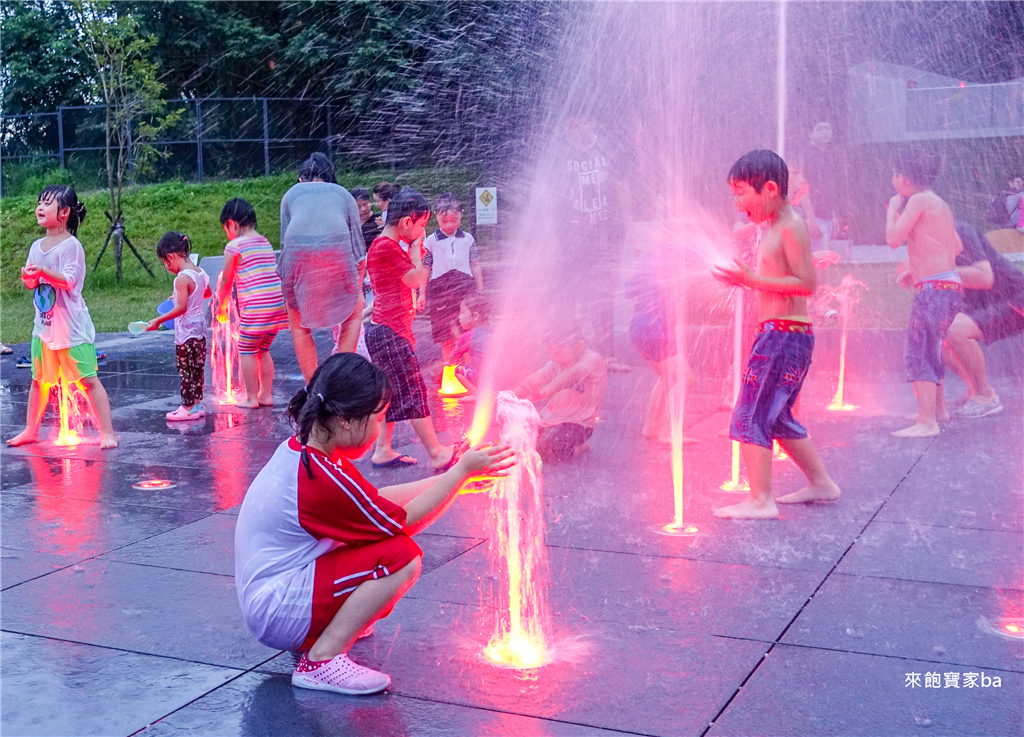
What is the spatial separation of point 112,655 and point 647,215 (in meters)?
9.93

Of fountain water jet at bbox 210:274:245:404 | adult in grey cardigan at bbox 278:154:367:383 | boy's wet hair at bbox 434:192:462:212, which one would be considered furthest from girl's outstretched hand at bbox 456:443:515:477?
boy's wet hair at bbox 434:192:462:212

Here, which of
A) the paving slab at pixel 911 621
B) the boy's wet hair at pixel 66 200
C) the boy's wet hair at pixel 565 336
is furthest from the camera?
the boy's wet hair at pixel 66 200

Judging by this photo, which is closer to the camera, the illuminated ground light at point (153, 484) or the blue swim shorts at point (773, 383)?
the blue swim shorts at point (773, 383)

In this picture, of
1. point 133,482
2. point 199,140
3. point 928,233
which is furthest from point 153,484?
point 199,140

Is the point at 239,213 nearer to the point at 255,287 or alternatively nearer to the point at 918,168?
the point at 255,287

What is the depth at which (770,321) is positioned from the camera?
5375mm

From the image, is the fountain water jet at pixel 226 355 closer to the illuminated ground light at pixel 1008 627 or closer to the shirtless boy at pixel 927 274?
the shirtless boy at pixel 927 274

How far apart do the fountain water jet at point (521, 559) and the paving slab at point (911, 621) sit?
898 millimetres

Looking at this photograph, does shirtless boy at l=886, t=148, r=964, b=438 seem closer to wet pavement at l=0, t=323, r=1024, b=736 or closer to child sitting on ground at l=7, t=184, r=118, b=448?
wet pavement at l=0, t=323, r=1024, b=736

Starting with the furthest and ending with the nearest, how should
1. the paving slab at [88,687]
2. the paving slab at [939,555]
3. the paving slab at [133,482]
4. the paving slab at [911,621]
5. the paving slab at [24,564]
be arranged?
the paving slab at [133,482] → the paving slab at [24,564] → the paving slab at [939,555] → the paving slab at [911,621] → the paving slab at [88,687]

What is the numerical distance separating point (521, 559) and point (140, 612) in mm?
1512

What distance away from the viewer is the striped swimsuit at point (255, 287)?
8594 mm

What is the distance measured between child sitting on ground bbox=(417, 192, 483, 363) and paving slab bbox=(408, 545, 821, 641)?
16.6ft

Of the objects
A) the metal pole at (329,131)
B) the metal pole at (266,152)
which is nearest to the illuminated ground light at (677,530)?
the metal pole at (266,152)
